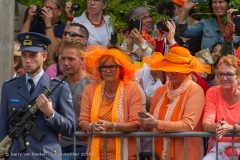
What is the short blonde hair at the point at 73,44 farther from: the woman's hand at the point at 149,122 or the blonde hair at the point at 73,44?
the woman's hand at the point at 149,122

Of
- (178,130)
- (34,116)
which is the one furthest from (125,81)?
(34,116)

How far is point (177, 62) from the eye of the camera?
848 centimetres

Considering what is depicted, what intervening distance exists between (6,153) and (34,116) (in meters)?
0.47

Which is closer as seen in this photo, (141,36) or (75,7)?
(141,36)

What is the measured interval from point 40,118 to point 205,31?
3.16 metres

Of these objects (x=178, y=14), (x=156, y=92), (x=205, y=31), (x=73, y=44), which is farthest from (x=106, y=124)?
(x=178, y=14)

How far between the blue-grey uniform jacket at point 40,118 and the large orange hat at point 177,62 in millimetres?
1315

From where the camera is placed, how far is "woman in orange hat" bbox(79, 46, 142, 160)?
8.29 meters

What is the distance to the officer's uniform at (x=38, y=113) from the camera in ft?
24.7

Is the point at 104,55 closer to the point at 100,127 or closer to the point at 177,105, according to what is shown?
the point at 100,127

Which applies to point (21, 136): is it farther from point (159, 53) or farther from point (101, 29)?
point (101, 29)

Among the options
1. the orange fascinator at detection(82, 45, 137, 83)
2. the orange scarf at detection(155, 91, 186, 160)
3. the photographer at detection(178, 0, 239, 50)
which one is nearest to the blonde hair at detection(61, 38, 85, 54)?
the orange fascinator at detection(82, 45, 137, 83)

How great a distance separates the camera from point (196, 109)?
8.23 metres

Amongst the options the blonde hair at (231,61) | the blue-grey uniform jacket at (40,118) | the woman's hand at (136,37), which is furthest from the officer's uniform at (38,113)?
the woman's hand at (136,37)
